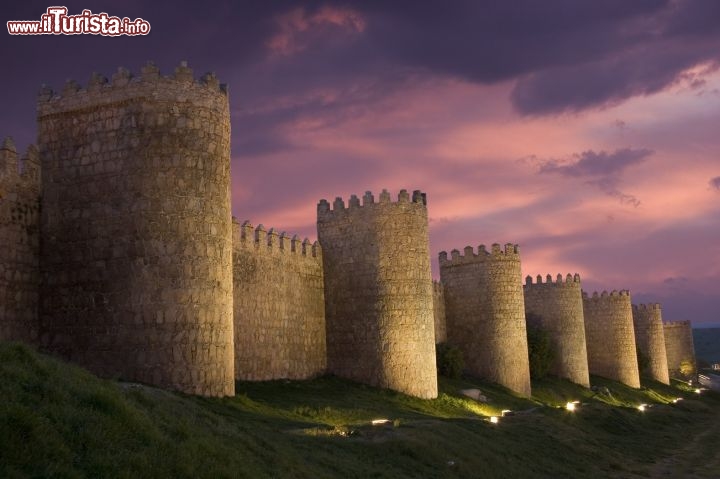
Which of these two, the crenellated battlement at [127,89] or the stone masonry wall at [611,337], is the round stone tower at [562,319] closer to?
the stone masonry wall at [611,337]

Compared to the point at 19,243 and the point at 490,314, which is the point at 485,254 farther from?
the point at 19,243

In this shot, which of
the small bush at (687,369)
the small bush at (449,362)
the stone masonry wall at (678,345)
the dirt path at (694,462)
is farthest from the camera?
the stone masonry wall at (678,345)

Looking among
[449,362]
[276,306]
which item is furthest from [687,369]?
[276,306]

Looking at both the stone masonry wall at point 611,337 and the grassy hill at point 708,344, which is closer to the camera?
the stone masonry wall at point 611,337

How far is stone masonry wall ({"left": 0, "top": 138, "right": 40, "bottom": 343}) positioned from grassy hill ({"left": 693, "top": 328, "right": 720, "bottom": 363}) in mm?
134288

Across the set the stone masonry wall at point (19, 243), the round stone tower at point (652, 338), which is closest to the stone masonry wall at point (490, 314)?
the stone masonry wall at point (19, 243)

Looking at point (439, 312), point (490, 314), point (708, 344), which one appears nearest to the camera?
point (490, 314)

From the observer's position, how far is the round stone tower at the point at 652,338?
187 ft

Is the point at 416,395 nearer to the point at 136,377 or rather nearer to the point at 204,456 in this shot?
the point at 136,377

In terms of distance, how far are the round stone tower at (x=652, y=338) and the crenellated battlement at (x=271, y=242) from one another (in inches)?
1479

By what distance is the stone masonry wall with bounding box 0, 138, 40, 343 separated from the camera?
1602 cm

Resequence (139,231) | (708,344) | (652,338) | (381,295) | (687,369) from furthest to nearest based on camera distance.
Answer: (708,344) < (687,369) < (652,338) < (381,295) < (139,231)

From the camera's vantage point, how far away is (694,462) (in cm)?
2308

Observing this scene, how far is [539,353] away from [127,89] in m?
29.4
